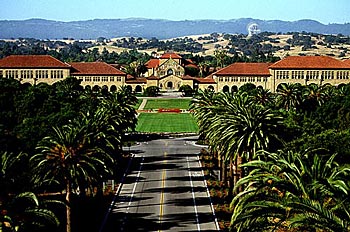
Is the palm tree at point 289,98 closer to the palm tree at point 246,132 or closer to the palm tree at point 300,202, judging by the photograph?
the palm tree at point 246,132

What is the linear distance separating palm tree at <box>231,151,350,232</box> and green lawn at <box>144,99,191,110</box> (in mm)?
93676

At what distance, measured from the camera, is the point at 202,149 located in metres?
71.0

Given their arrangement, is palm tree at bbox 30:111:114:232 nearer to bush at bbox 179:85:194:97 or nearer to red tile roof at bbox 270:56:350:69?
bush at bbox 179:85:194:97

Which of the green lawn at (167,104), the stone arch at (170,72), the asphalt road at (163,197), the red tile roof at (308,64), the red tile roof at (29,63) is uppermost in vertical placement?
the red tile roof at (308,64)

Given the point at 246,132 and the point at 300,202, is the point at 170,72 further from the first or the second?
the point at 300,202

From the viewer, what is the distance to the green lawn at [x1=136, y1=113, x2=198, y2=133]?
90.7m

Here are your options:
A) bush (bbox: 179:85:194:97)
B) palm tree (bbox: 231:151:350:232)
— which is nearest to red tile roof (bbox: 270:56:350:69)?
bush (bbox: 179:85:194:97)

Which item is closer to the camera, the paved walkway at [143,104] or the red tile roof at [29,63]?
the paved walkway at [143,104]

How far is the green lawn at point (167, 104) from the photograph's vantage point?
405 ft

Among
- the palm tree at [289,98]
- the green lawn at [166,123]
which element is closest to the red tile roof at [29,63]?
the green lawn at [166,123]

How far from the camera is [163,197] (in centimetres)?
4844

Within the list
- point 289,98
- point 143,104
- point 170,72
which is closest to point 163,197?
point 289,98

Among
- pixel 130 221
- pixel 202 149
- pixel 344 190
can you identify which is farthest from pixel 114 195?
pixel 344 190

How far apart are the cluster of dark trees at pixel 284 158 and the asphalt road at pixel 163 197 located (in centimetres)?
278
